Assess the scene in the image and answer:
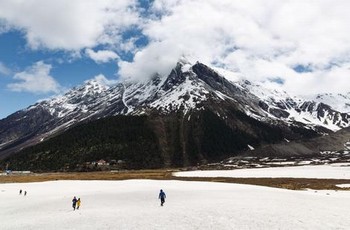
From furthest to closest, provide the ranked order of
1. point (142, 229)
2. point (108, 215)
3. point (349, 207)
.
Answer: point (349, 207) → point (108, 215) → point (142, 229)

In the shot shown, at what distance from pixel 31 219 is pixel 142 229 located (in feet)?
60.6

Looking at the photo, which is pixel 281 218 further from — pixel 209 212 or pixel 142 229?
pixel 142 229

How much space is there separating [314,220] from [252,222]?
6603mm

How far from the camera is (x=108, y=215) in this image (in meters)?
45.2

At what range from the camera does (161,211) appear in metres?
46.7

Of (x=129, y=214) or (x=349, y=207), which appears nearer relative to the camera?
(x=129, y=214)

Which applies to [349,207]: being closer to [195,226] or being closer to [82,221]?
[195,226]

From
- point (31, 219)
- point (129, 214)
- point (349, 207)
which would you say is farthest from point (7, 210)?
point (349, 207)

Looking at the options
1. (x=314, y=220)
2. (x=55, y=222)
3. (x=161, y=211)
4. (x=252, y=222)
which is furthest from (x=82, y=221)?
(x=314, y=220)

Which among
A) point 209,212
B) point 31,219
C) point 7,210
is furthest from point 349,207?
point 7,210

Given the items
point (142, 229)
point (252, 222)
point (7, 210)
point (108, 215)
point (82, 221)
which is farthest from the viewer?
point (7, 210)

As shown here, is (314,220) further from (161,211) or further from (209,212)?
(161,211)

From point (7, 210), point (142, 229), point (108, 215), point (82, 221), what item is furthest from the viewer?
point (7, 210)

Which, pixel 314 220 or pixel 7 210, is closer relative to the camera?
pixel 314 220
